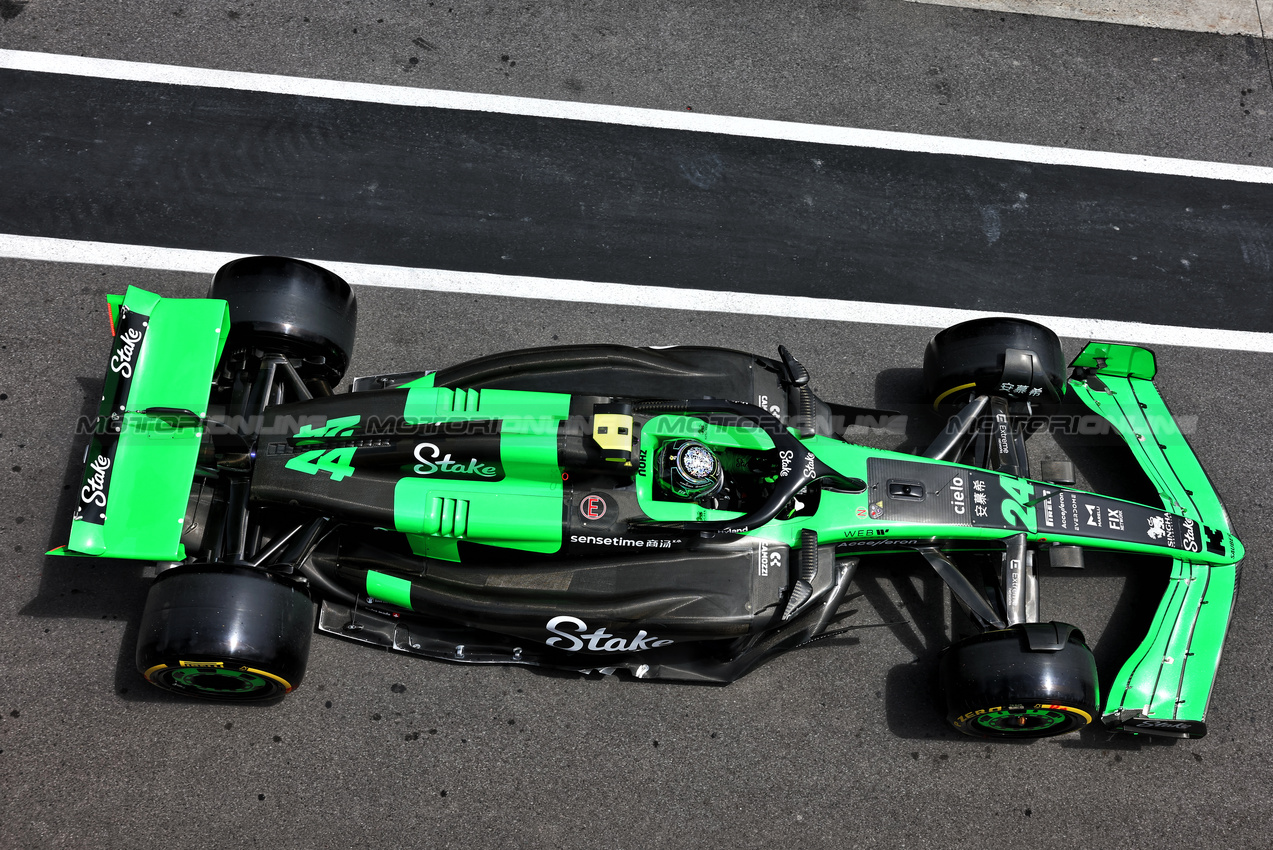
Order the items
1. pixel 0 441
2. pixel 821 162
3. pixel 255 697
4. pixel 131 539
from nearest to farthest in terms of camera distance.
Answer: pixel 131 539 → pixel 255 697 → pixel 0 441 → pixel 821 162

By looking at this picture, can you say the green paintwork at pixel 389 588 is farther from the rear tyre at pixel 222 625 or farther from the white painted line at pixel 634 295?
the white painted line at pixel 634 295

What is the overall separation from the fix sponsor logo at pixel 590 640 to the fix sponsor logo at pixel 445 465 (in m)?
0.85

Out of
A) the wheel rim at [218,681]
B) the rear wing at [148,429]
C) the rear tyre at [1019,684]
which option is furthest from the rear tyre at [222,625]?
the rear tyre at [1019,684]

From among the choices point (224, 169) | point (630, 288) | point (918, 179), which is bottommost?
point (630, 288)

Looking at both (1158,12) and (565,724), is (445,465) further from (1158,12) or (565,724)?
(1158,12)

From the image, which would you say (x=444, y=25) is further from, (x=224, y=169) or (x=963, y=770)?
(x=963, y=770)

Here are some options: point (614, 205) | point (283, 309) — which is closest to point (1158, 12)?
point (614, 205)

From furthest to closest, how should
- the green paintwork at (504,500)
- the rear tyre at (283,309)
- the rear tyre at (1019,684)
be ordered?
1. the rear tyre at (283,309)
2. the rear tyre at (1019,684)
3. the green paintwork at (504,500)

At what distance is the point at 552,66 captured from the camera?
A: 737 centimetres

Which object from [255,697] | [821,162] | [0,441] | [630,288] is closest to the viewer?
[255,697]

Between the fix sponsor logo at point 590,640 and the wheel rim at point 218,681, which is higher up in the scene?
the fix sponsor logo at point 590,640

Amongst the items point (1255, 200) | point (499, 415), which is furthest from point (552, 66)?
point (1255, 200)

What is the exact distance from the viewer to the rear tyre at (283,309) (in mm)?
5227

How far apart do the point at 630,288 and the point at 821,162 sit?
1.91 metres
